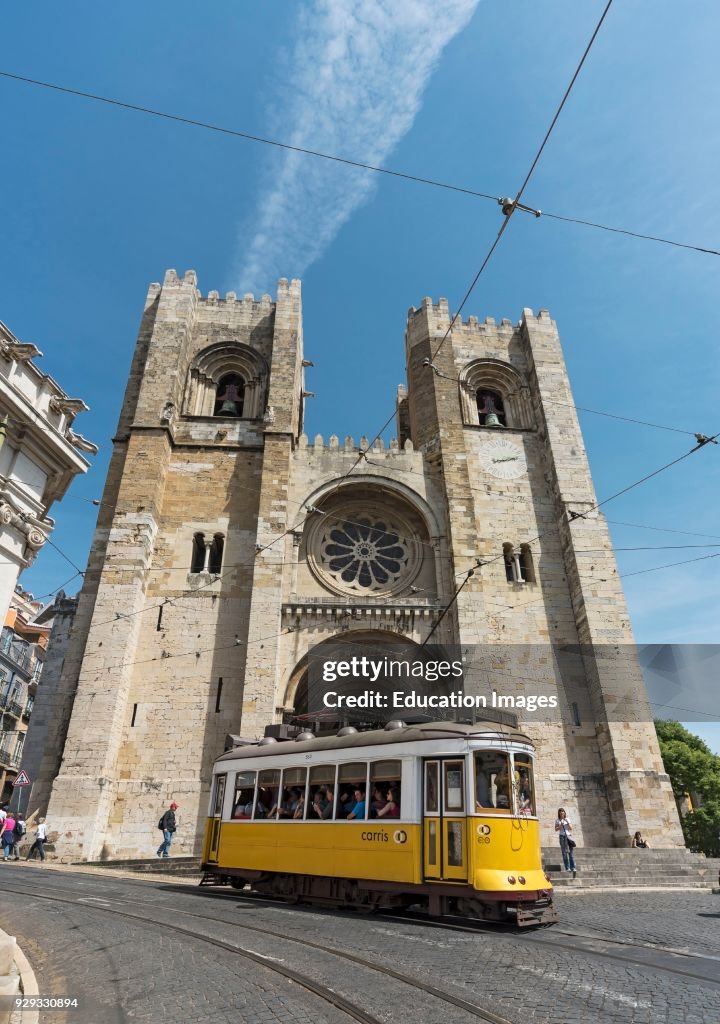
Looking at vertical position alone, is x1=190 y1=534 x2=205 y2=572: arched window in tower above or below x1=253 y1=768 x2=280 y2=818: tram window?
above

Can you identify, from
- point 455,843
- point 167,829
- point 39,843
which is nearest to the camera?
point 455,843

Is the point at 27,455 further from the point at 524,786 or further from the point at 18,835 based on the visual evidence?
the point at 18,835

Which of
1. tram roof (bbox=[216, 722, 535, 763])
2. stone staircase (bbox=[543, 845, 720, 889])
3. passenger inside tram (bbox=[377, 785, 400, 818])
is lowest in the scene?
stone staircase (bbox=[543, 845, 720, 889])

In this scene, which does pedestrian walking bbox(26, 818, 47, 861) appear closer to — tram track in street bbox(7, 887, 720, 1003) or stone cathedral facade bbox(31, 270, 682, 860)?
stone cathedral facade bbox(31, 270, 682, 860)

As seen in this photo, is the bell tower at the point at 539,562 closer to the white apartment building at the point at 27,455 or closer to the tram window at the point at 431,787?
the tram window at the point at 431,787

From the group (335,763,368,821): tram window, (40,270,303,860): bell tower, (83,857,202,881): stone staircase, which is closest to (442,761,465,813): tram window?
(335,763,368,821): tram window

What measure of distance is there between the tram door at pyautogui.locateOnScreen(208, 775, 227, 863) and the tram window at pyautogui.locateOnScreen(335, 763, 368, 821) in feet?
8.38

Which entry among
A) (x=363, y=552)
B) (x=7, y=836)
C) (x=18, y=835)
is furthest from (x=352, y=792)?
(x=363, y=552)

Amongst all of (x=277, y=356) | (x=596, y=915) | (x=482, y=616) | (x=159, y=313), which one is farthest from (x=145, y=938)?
(x=159, y=313)

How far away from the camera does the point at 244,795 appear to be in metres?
8.79

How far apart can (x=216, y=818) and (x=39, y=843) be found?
588 centimetres

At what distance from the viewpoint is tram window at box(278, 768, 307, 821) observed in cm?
793

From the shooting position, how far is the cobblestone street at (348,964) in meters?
3.53

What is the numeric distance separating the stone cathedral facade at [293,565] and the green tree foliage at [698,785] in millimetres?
16305
